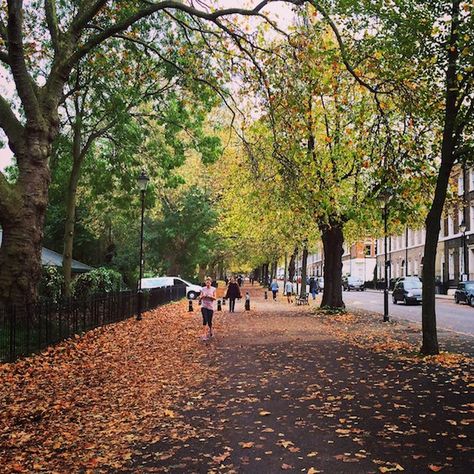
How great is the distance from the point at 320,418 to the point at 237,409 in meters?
1.23

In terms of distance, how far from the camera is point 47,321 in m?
13.1

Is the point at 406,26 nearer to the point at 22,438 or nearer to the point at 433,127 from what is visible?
the point at 433,127

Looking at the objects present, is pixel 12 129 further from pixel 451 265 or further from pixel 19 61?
pixel 451 265

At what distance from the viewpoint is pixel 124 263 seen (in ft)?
137


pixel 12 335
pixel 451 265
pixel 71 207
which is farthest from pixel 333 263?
pixel 451 265

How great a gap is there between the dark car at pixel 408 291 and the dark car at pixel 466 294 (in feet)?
8.17

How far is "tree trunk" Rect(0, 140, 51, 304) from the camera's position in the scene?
43.8 feet

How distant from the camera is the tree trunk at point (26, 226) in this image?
525 inches

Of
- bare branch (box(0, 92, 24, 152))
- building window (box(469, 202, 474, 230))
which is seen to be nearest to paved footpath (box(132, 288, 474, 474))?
bare branch (box(0, 92, 24, 152))

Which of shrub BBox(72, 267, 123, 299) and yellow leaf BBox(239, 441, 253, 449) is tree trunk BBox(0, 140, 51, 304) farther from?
yellow leaf BBox(239, 441, 253, 449)

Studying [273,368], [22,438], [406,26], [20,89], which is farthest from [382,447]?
[20,89]

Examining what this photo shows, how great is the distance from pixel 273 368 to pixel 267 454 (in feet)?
17.4

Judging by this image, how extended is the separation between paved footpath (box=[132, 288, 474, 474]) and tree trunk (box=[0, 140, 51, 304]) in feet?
15.9

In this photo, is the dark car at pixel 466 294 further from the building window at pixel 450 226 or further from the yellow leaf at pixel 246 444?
the yellow leaf at pixel 246 444
